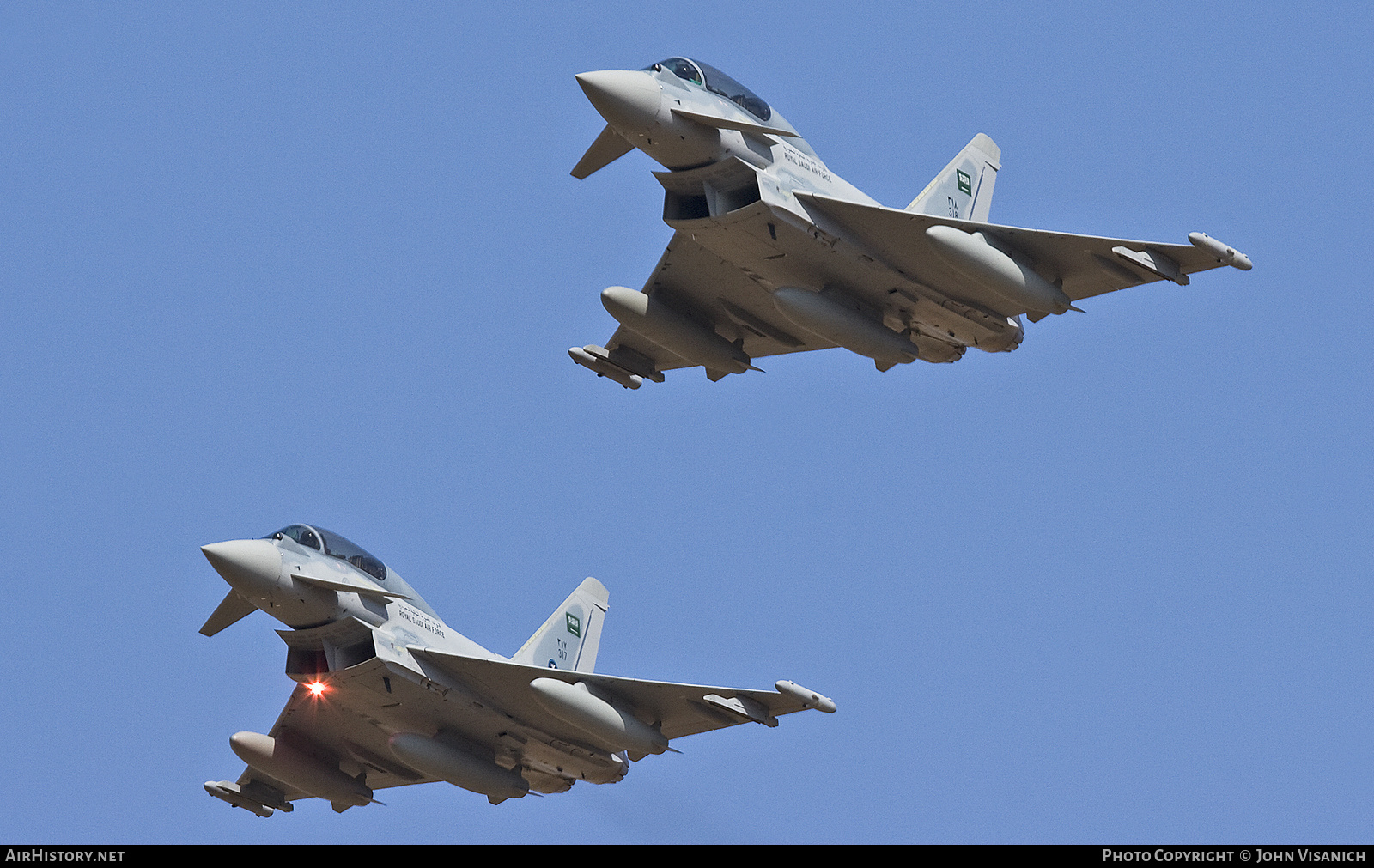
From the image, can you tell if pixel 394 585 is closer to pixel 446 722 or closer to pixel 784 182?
pixel 446 722

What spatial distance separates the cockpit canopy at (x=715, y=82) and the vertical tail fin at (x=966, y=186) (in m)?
4.33

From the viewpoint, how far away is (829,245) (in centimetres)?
3312

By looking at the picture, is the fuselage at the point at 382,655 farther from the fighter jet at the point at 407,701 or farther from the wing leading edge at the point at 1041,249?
the wing leading edge at the point at 1041,249

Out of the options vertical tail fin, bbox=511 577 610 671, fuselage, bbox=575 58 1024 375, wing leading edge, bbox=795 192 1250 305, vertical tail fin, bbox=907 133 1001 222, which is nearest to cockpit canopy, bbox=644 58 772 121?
fuselage, bbox=575 58 1024 375

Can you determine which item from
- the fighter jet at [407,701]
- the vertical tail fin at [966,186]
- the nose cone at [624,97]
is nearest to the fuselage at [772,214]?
the nose cone at [624,97]

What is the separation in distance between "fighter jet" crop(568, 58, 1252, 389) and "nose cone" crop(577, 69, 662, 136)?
0.06 feet

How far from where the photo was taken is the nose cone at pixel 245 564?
105 feet

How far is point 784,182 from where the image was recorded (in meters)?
32.9

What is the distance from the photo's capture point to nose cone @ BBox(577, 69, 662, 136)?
1248 inches

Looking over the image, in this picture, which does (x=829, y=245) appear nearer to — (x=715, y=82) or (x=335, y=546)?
(x=715, y=82)

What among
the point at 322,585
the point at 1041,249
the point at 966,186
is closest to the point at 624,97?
the point at 1041,249

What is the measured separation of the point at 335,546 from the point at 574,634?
6.36 m
